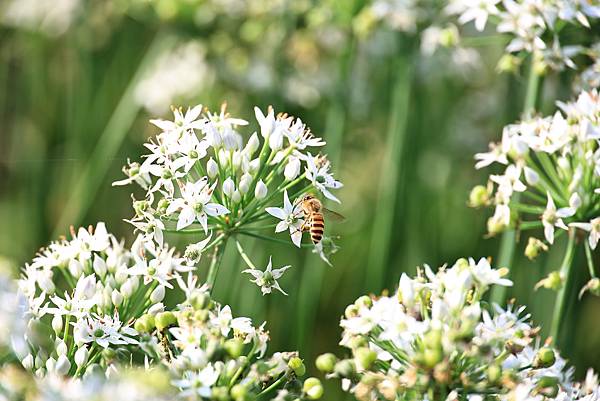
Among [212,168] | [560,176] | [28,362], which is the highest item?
[560,176]

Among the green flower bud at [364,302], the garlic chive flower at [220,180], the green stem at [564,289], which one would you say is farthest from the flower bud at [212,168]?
the green stem at [564,289]

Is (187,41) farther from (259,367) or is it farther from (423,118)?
(259,367)

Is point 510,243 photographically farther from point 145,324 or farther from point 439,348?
point 145,324

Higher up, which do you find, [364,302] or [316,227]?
[316,227]

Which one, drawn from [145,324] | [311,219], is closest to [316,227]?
[311,219]

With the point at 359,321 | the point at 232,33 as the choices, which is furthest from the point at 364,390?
the point at 232,33

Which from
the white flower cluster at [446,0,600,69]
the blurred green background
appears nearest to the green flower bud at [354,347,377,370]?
the white flower cluster at [446,0,600,69]
